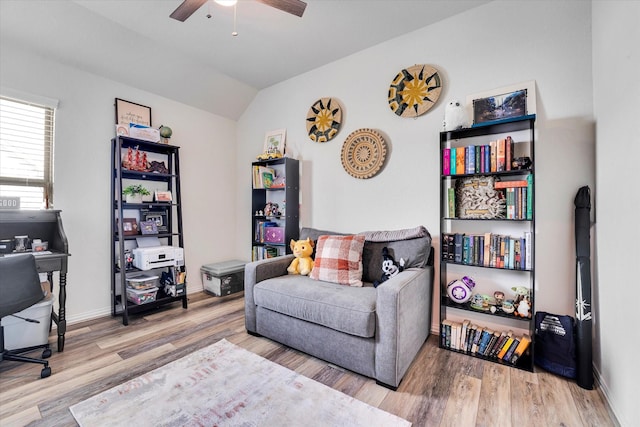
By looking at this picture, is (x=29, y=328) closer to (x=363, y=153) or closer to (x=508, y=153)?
(x=363, y=153)

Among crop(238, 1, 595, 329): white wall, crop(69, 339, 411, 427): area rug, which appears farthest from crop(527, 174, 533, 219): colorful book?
crop(69, 339, 411, 427): area rug

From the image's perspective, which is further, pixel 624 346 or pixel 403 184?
pixel 403 184

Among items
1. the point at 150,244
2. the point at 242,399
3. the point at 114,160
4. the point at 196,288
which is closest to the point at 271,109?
the point at 114,160

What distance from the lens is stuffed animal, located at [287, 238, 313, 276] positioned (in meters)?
2.53

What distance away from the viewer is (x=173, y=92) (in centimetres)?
324

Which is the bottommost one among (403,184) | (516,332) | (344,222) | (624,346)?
(516,332)

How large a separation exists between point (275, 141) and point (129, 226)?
74.1 inches

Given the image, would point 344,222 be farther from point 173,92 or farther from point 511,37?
point 173,92

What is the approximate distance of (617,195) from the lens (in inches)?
58.2

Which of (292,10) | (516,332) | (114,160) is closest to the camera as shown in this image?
(292,10)

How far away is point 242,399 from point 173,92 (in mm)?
3245

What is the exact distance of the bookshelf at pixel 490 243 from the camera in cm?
190

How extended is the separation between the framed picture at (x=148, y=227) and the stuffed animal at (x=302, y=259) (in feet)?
5.17

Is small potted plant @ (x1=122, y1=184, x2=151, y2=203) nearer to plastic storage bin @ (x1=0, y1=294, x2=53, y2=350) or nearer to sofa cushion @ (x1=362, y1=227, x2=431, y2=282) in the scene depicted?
plastic storage bin @ (x1=0, y1=294, x2=53, y2=350)
